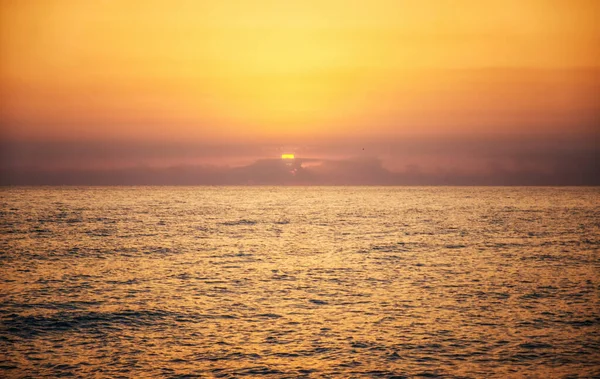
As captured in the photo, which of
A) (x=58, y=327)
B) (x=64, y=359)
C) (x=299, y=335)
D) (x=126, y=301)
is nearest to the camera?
(x=64, y=359)

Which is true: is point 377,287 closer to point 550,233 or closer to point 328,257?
point 328,257

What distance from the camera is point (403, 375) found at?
1036 inches

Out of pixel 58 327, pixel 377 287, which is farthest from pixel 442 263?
pixel 58 327

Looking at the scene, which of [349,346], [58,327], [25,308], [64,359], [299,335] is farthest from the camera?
[25,308]

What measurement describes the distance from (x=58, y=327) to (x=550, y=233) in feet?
300

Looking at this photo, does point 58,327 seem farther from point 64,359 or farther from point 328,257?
point 328,257

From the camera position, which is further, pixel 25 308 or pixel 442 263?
pixel 442 263

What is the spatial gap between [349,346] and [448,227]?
91.9 metres

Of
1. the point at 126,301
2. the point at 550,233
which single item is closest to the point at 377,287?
the point at 126,301

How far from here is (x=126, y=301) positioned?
140 ft

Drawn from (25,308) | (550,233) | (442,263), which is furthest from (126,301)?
(550,233)

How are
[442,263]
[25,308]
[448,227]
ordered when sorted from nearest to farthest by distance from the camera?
1. [25,308]
2. [442,263]
3. [448,227]

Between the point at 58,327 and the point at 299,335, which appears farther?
the point at 58,327

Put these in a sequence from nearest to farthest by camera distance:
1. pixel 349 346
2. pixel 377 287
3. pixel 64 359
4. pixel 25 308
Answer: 1. pixel 64 359
2. pixel 349 346
3. pixel 25 308
4. pixel 377 287
